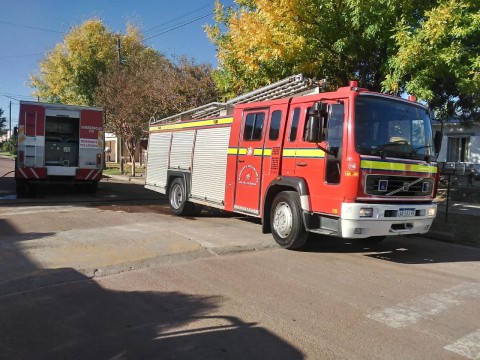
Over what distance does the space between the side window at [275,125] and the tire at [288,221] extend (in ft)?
3.72

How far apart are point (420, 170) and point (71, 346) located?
5.84 meters

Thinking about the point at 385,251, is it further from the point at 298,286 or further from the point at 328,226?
the point at 298,286

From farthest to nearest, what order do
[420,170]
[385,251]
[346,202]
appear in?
[385,251] < [420,170] < [346,202]

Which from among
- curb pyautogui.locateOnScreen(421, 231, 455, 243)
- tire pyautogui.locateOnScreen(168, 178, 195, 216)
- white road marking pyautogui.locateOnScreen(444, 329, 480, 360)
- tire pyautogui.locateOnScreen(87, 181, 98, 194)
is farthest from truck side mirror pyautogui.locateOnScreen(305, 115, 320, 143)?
tire pyautogui.locateOnScreen(87, 181, 98, 194)

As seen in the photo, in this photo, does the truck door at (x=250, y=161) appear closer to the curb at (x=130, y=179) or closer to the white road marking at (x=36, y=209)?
the white road marking at (x=36, y=209)

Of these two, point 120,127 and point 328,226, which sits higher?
point 120,127

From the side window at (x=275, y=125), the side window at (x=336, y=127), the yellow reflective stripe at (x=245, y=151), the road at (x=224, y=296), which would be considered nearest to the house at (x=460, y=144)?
the road at (x=224, y=296)

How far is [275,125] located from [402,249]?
10.9ft

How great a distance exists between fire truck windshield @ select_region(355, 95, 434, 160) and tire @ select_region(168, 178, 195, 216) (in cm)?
562

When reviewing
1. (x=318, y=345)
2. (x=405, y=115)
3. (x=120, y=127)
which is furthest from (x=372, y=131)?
(x=120, y=127)

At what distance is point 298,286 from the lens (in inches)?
235

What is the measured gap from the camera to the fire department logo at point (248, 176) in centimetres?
902

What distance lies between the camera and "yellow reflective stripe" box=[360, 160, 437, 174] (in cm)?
695

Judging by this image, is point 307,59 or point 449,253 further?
point 307,59
